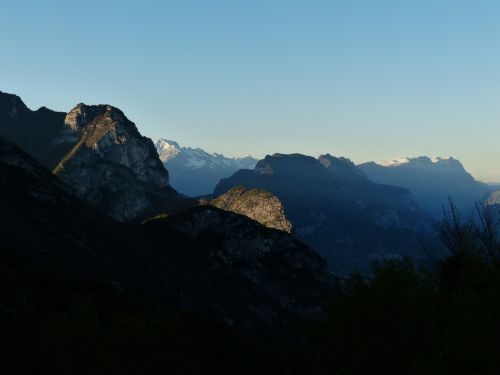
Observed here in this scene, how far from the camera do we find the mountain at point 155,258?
319 ft

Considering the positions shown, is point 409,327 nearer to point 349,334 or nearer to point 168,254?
point 349,334

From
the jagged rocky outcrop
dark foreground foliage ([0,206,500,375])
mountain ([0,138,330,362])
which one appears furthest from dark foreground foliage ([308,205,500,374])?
the jagged rocky outcrop

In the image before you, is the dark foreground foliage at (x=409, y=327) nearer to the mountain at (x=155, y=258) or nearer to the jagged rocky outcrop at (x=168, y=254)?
the mountain at (x=155, y=258)

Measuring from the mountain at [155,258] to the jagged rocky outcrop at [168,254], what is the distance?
312 mm

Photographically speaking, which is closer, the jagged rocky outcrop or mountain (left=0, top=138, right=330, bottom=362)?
mountain (left=0, top=138, right=330, bottom=362)

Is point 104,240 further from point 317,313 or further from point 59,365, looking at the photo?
point 59,365

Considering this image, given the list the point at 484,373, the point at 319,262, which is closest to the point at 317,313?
the point at 319,262

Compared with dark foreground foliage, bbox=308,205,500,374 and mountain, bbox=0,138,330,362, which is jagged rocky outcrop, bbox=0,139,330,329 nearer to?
mountain, bbox=0,138,330,362

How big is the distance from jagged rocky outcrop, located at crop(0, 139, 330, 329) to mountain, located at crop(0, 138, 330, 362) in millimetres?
312

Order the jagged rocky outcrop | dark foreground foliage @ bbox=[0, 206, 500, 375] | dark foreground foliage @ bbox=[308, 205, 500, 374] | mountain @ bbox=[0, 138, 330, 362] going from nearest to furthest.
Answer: dark foreground foliage @ bbox=[308, 205, 500, 374]
dark foreground foliage @ bbox=[0, 206, 500, 375]
mountain @ bbox=[0, 138, 330, 362]
the jagged rocky outcrop

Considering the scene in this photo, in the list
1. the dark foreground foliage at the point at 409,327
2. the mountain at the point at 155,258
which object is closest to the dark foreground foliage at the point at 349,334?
the dark foreground foliage at the point at 409,327

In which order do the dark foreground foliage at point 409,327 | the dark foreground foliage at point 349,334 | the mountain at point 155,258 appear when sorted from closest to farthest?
the dark foreground foliage at point 409,327, the dark foreground foliage at point 349,334, the mountain at point 155,258

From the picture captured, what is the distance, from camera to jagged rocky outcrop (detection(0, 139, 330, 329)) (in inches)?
4377

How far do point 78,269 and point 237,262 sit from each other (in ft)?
201
